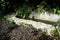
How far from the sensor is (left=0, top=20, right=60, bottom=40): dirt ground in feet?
19.8

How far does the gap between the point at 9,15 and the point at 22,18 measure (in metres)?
0.81

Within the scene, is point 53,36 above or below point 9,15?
below

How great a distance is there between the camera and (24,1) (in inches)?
333

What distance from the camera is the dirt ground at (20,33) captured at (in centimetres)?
604

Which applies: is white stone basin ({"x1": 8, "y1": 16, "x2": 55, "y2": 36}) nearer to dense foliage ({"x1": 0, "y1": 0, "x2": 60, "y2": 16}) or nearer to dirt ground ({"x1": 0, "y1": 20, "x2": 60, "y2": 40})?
dirt ground ({"x1": 0, "y1": 20, "x2": 60, "y2": 40})

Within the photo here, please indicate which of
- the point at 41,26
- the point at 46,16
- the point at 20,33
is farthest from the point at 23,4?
the point at 20,33

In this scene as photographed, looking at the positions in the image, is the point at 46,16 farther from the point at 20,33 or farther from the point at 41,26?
the point at 20,33

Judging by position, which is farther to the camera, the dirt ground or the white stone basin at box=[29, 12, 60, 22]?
the white stone basin at box=[29, 12, 60, 22]

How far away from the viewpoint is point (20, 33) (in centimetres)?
636

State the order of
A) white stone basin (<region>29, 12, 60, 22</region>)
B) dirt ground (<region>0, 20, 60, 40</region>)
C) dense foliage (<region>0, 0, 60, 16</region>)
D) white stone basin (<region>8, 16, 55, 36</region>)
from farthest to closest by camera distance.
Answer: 1. dense foliage (<region>0, 0, 60, 16</region>)
2. white stone basin (<region>29, 12, 60, 22</region>)
3. white stone basin (<region>8, 16, 55, 36</region>)
4. dirt ground (<region>0, 20, 60, 40</region>)

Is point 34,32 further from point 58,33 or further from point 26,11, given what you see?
point 26,11

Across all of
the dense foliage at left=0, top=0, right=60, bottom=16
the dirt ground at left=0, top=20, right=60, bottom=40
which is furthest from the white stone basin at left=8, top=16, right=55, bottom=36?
the dense foliage at left=0, top=0, right=60, bottom=16

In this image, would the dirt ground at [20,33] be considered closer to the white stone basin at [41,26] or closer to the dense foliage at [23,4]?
the white stone basin at [41,26]

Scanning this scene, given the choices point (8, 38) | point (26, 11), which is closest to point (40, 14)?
point (26, 11)
